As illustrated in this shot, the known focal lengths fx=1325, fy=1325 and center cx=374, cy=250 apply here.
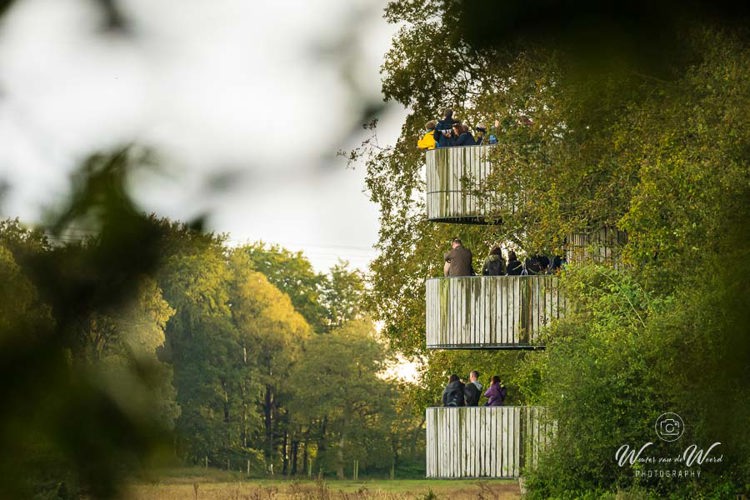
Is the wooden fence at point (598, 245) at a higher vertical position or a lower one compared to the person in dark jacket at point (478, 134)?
higher

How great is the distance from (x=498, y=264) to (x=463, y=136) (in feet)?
45.8

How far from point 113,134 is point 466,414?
15.6 metres

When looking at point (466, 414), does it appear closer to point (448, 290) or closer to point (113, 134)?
point (448, 290)

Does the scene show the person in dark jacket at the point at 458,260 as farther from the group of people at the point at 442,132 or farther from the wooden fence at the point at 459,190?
the group of people at the point at 442,132

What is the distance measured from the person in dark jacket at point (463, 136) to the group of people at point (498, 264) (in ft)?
42.3

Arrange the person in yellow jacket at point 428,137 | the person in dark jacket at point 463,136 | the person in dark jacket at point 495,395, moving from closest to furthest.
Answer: the person in yellow jacket at point 428,137, the person in dark jacket at point 463,136, the person in dark jacket at point 495,395

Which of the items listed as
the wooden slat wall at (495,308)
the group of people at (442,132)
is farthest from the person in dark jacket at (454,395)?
the group of people at (442,132)

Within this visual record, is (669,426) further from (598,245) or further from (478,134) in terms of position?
(478,134)

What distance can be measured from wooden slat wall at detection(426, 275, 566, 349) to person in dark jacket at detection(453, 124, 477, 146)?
13.6 metres

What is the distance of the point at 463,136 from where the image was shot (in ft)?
8.42

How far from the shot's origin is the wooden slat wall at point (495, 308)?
1634 cm

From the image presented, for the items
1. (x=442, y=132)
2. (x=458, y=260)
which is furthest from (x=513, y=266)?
(x=442, y=132)

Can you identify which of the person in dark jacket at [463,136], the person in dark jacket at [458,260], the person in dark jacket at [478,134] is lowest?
the person in dark jacket at [463,136]

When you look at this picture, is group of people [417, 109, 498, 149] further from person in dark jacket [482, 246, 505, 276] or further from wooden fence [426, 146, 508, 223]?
person in dark jacket [482, 246, 505, 276]
